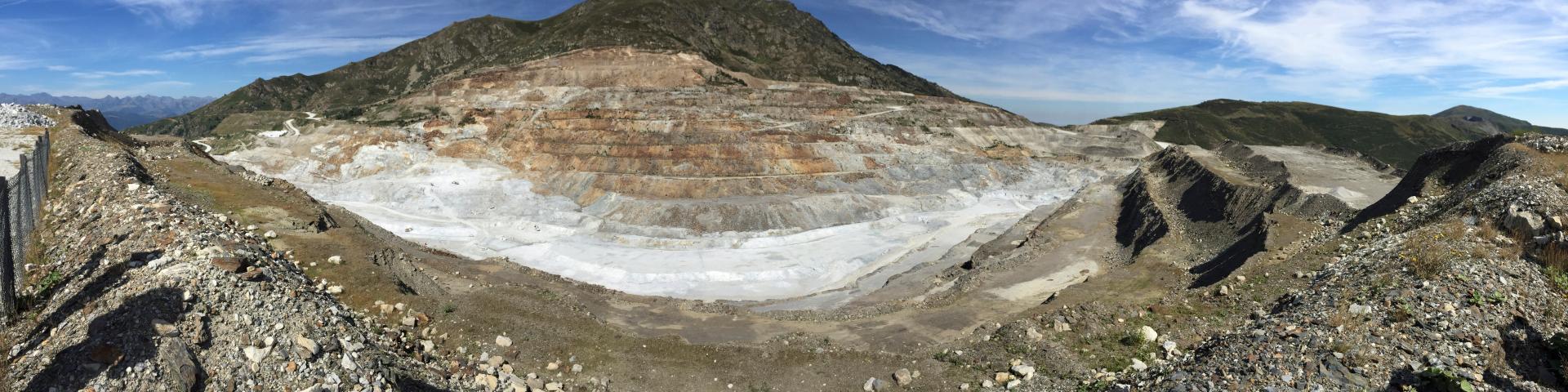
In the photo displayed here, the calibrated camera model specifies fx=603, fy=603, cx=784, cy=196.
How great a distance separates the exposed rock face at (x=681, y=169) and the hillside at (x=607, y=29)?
90.3 ft

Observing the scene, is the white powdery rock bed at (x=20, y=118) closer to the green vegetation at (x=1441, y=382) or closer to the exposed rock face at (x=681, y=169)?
the exposed rock face at (x=681, y=169)

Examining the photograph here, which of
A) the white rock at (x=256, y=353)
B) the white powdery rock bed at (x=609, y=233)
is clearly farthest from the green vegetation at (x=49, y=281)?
the white powdery rock bed at (x=609, y=233)

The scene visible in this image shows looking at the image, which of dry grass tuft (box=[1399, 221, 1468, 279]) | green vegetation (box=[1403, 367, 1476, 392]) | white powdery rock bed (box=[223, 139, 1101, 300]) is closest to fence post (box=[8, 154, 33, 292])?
white powdery rock bed (box=[223, 139, 1101, 300])

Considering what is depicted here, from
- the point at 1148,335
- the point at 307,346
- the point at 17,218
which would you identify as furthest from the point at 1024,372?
the point at 17,218

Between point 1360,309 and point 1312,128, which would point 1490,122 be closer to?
point 1312,128

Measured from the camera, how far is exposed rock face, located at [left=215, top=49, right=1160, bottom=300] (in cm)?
4672

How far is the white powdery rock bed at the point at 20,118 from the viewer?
3378cm

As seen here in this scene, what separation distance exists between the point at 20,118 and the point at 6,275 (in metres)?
37.7

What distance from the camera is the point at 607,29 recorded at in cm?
10506

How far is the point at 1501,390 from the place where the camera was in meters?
10.5

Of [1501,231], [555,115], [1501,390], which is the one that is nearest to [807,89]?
[555,115]

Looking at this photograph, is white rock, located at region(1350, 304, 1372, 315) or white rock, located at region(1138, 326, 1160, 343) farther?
white rock, located at region(1138, 326, 1160, 343)

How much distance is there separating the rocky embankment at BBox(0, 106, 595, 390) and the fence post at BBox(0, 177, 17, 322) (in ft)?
1.02

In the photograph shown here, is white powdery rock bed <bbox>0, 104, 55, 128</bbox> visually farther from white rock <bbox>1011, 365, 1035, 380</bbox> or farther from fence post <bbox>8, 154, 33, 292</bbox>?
white rock <bbox>1011, 365, 1035, 380</bbox>
